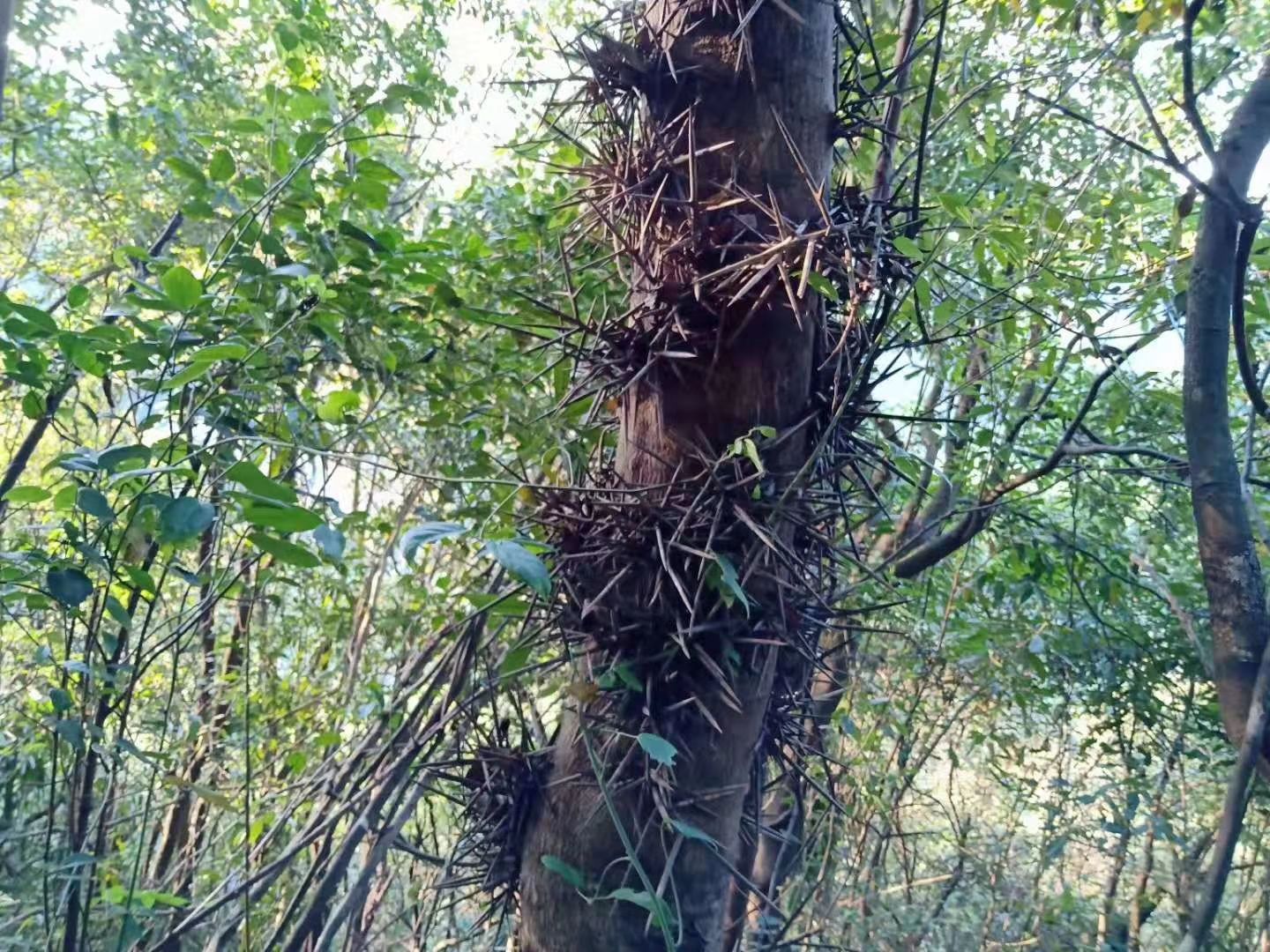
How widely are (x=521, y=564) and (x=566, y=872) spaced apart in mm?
368

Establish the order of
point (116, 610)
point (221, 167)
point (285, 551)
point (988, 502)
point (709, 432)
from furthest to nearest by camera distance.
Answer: point (988, 502) → point (221, 167) → point (116, 610) → point (709, 432) → point (285, 551)

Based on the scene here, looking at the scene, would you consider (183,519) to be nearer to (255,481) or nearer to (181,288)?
(255,481)

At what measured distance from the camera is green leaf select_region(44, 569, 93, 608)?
104 cm

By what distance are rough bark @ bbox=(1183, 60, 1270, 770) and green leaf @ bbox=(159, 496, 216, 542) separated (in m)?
1.36

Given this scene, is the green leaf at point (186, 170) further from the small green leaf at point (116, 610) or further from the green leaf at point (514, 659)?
the green leaf at point (514, 659)

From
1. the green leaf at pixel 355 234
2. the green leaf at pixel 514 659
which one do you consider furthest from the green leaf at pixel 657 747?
the green leaf at pixel 355 234

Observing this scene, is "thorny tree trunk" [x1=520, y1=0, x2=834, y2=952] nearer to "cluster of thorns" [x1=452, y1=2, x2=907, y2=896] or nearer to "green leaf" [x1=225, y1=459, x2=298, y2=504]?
"cluster of thorns" [x1=452, y1=2, x2=907, y2=896]

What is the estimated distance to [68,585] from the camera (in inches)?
41.5

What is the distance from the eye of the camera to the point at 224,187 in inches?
56.4

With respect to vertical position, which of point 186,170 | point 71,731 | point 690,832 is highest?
point 186,170

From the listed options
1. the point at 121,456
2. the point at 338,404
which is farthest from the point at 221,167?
the point at 121,456

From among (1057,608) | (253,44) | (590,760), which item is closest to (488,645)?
(590,760)

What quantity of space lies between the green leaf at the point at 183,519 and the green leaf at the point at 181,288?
0.36 m

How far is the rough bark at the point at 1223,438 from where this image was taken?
1.29 m
